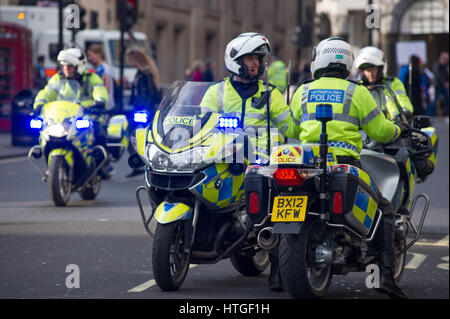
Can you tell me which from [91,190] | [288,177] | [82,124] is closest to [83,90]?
[82,124]

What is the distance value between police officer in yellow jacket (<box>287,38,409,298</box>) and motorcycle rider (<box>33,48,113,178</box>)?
621 cm

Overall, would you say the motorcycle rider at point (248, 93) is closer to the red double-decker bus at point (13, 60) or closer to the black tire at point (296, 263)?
the black tire at point (296, 263)

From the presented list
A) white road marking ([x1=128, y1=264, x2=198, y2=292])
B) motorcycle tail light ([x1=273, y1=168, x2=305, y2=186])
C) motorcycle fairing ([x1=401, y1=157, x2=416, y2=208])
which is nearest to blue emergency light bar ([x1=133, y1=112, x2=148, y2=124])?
white road marking ([x1=128, y1=264, x2=198, y2=292])

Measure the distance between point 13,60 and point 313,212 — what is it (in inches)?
852

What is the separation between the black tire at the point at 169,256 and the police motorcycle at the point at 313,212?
572 mm

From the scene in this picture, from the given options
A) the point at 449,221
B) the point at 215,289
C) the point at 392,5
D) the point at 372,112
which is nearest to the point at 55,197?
the point at 449,221

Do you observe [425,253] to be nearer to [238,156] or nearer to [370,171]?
[370,171]

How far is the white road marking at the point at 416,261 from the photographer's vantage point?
940cm

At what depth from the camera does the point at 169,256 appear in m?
7.37

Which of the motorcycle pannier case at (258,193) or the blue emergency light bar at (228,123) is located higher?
the blue emergency light bar at (228,123)

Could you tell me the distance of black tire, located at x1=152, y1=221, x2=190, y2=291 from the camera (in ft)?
24.1

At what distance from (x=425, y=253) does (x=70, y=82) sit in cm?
508

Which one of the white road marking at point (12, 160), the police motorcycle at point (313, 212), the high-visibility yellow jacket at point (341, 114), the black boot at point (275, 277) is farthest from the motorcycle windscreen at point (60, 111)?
the white road marking at point (12, 160)

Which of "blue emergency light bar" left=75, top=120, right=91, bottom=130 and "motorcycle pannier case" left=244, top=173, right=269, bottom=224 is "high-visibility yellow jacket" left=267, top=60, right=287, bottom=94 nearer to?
"blue emergency light bar" left=75, top=120, right=91, bottom=130
